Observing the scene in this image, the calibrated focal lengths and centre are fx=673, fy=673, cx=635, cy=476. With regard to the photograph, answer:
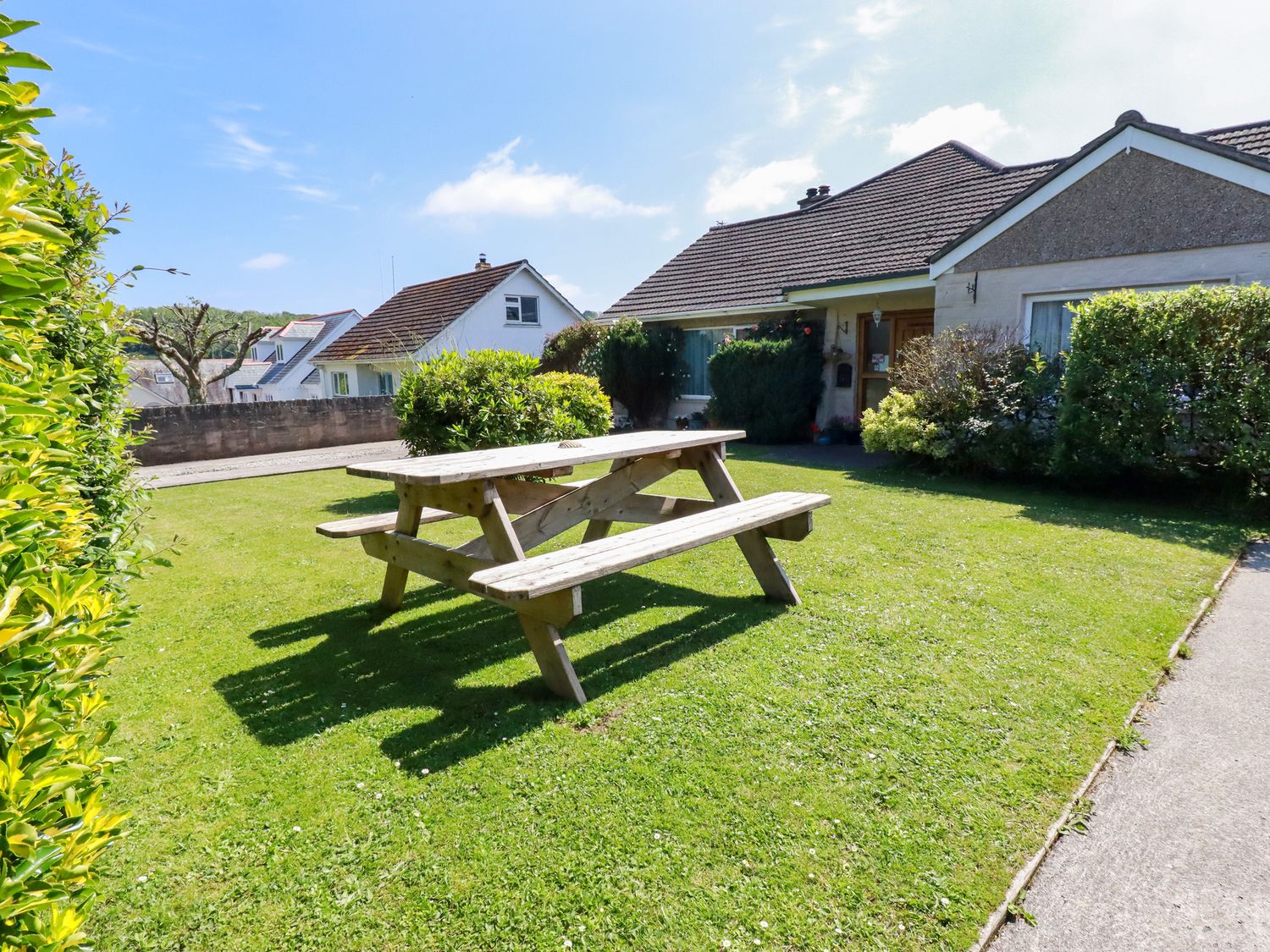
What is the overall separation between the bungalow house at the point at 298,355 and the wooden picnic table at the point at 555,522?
1543 inches

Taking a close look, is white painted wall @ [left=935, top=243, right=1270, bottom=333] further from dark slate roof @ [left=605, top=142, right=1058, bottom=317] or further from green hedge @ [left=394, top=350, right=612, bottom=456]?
green hedge @ [left=394, top=350, right=612, bottom=456]

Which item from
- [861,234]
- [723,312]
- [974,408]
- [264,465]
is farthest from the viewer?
[723,312]

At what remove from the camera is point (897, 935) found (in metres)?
1.92

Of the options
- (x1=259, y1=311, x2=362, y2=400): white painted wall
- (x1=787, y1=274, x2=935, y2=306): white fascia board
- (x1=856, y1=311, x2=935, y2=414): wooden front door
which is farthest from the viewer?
(x1=259, y1=311, x2=362, y2=400): white painted wall

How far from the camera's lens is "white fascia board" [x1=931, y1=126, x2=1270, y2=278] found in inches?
318

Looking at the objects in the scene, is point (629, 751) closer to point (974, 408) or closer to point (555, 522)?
point (555, 522)

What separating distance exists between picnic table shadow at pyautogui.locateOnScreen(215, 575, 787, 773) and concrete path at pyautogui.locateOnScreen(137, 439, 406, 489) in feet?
28.4

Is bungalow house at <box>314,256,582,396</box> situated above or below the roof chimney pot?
Result: below

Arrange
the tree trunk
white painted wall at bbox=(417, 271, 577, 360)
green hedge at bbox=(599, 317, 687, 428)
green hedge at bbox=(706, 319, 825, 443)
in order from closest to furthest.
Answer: green hedge at bbox=(706, 319, 825, 443) → green hedge at bbox=(599, 317, 687, 428) → the tree trunk → white painted wall at bbox=(417, 271, 577, 360)

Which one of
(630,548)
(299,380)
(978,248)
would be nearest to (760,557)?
(630,548)

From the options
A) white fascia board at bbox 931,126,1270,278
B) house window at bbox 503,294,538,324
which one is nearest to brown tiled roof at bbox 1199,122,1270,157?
white fascia board at bbox 931,126,1270,278

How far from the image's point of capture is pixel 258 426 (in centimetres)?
1586

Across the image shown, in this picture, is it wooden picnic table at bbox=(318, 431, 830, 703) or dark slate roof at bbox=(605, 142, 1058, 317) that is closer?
wooden picnic table at bbox=(318, 431, 830, 703)

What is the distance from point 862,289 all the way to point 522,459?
9.83 m
